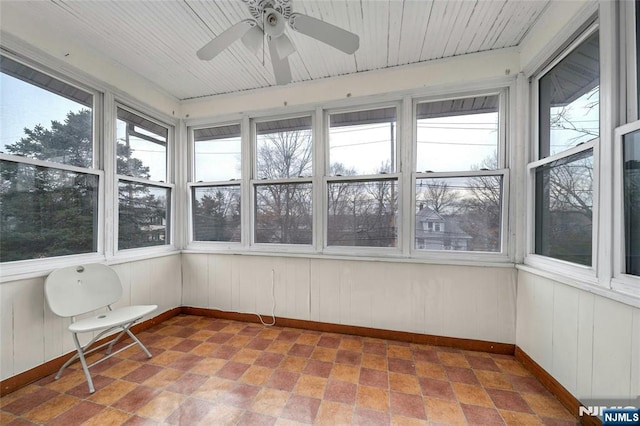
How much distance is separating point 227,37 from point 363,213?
75.8 inches

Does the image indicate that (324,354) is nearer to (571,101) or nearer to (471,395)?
(471,395)

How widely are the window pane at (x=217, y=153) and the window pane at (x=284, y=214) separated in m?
0.49

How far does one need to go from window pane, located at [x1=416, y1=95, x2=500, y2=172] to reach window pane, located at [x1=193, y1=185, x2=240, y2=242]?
228 cm

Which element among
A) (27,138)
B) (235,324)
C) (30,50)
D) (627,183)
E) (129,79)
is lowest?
(235,324)

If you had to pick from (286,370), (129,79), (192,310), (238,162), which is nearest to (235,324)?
(192,310)

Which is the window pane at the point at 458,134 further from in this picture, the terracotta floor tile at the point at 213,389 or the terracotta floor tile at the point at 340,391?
the terracotta floor tile at the point at 213,389

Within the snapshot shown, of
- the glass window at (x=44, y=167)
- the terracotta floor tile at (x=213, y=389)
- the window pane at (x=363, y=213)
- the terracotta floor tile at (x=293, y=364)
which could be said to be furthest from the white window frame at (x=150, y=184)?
the window pane at (x=363, y=213)

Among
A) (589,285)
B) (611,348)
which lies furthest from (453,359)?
(589,285)

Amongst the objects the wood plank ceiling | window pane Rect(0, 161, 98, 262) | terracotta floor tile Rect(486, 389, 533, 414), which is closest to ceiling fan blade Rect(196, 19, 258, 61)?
the wood plank ceiling

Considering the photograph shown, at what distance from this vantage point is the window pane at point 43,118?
1803 millimetres

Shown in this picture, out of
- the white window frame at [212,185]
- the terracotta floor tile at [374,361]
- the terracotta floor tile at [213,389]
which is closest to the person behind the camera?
the terracotta floor tile at [213,389]

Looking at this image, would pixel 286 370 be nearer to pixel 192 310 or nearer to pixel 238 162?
pixel 192 310

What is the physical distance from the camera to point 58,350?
1985 millimetres

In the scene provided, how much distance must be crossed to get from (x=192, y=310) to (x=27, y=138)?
2.35 m
